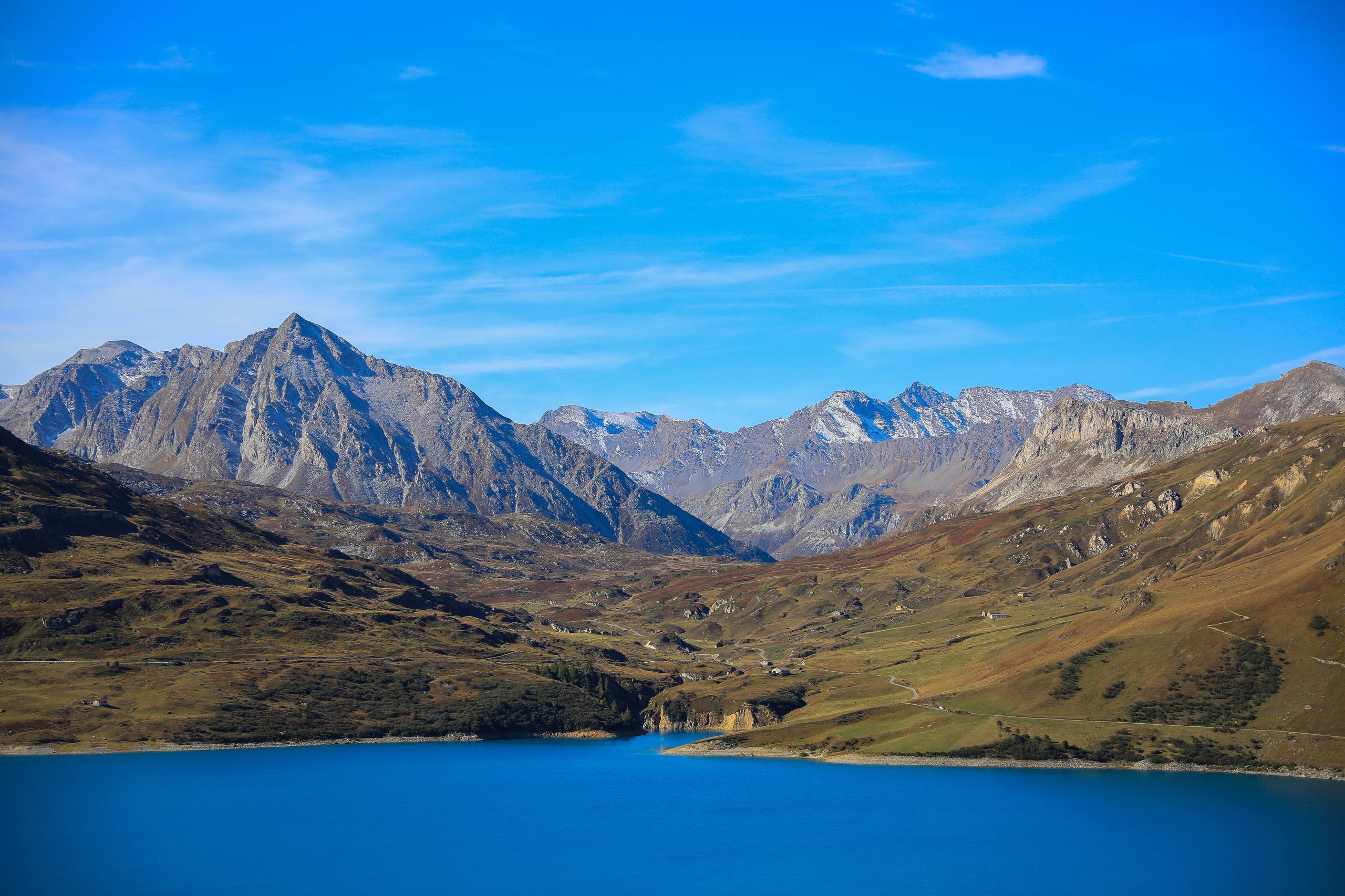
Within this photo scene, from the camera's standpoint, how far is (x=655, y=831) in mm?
147625

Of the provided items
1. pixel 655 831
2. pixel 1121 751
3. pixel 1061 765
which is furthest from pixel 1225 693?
pixel 655 831

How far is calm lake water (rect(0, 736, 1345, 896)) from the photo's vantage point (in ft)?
394

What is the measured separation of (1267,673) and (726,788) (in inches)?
3518

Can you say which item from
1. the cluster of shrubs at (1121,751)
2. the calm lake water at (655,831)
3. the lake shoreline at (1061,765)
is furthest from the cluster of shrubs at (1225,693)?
the calm lake water at (655,831)

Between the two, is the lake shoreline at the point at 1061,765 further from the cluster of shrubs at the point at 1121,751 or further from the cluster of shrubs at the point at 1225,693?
the cluster of shrubs at the point at 1225,693

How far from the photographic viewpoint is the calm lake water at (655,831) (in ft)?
394

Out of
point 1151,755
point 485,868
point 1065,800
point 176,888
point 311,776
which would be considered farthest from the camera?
point 311,776

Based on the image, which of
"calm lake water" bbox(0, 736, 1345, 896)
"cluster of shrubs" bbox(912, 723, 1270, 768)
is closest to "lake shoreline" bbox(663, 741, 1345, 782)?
"cluster of shrubs" bbox(912, 723, 1270, 768)

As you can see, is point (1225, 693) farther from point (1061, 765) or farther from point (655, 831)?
point (655, 831)

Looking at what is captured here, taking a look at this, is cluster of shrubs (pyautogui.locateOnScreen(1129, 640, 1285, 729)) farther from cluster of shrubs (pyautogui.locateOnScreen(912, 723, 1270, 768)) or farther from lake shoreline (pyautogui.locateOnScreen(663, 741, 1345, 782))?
lake shoreline (pyautogui.locateOnScreen(663, 741, 1345, 782))

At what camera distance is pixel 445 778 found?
18575 centimetres

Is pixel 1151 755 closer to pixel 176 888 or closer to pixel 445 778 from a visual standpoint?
pixel 445 778

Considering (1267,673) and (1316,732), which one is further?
(1267,673)

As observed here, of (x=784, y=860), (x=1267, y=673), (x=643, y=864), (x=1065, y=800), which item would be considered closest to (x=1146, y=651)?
(x=1267, y=673)
